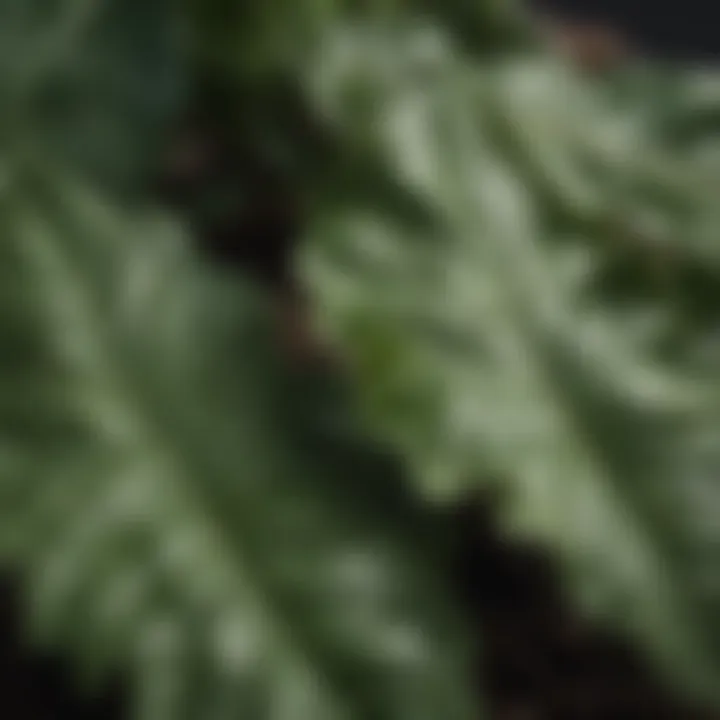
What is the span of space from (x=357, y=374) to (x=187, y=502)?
12 cm

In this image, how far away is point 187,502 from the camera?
0.95 metres

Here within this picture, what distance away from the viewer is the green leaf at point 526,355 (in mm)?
911

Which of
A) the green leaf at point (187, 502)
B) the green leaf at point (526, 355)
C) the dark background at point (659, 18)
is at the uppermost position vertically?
the dark background at point (659, 18)

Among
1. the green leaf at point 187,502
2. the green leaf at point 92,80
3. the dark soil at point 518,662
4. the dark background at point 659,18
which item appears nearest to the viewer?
the green leaf at point 187,502

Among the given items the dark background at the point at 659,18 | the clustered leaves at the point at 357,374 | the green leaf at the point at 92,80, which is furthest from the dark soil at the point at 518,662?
the dark background at the point at 659,18

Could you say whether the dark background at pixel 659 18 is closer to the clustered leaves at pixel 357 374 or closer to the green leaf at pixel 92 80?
the clustered leaves at pixel 357 374

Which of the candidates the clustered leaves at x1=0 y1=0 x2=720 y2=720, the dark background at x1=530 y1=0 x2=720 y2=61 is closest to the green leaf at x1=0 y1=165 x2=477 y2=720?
the clustered leaves at x1=0 y1=0 x2=720 y2=720

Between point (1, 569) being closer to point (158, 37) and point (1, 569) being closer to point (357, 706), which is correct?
point (357, 706)

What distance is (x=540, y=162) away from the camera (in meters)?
1.13

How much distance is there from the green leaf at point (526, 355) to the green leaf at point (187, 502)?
0.05 meters

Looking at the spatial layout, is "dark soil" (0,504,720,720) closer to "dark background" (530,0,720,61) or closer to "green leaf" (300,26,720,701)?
"green leaf" (300,26,720,701)

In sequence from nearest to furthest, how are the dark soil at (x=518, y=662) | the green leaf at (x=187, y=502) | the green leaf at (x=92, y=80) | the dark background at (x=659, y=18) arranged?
1. the green leaf at (x=187, y=502)
2. the dark soil at (x=518, y=662)
3. the green leaf at (x=92, y=80)
4. the dark background at (x=659, y=18)

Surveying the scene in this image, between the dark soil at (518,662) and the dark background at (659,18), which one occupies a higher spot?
the dark background at (659,18)

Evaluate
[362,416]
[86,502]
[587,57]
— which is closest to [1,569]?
[86,502]
